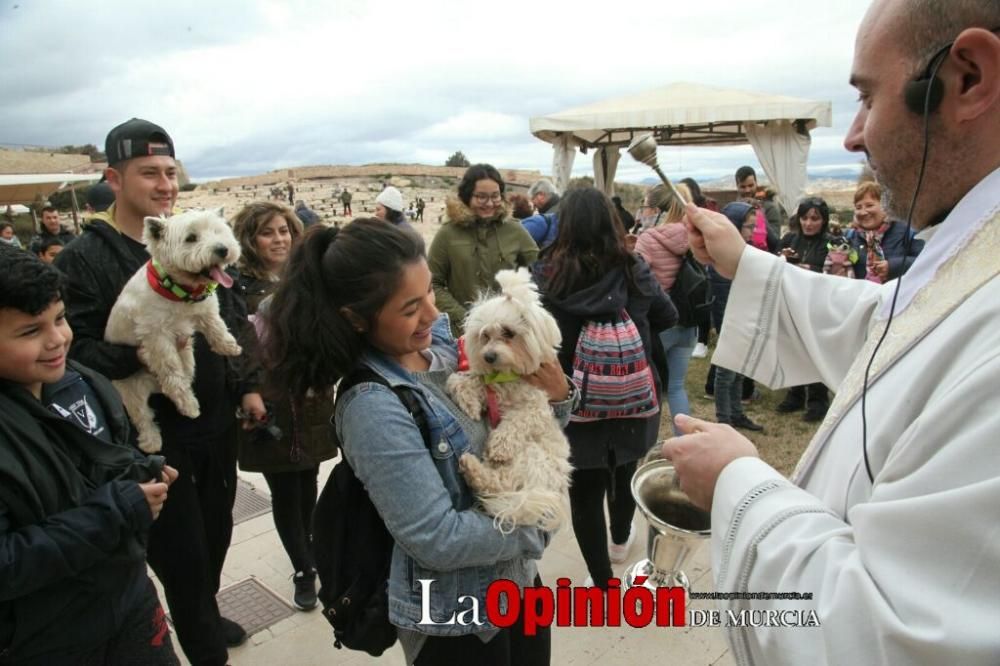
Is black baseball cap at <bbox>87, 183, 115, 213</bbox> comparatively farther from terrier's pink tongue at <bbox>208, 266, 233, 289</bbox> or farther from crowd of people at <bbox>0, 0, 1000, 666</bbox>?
terrier's pink tongue at <bbox>208, 266, 233, 289</bbox>

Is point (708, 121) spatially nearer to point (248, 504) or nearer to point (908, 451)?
point (248, 504)

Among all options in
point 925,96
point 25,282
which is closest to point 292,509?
point 25,282

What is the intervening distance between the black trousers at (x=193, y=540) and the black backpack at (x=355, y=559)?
103 cm

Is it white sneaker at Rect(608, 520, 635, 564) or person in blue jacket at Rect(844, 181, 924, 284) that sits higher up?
person in blue jacket at Rect(844, 181, 924, 284)

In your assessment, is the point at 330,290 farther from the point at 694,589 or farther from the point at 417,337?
the point at 694,589

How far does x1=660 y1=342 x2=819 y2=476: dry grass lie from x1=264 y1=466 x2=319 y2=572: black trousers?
3211 mm

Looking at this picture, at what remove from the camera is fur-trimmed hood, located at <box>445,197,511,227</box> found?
4.31m

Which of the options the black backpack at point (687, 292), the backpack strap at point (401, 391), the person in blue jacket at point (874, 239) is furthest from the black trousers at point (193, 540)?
the person in blue jacket at point (874, 239)

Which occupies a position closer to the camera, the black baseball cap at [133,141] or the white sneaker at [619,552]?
the black baseball cap at [133,141]

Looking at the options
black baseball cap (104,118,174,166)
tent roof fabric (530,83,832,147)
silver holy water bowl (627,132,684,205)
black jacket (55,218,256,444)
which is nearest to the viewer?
silver holy water bowl (627,132,684,205)

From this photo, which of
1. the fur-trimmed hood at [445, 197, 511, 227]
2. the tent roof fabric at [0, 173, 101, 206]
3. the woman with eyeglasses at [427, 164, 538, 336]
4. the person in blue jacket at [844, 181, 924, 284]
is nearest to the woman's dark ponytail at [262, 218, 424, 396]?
the woman with eyeglasses at [427, 164, 538, 336]

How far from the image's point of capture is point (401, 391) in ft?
4.88

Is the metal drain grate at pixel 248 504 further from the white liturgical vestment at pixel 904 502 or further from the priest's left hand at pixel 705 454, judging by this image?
the white liturgical vestment at pixel 904 502

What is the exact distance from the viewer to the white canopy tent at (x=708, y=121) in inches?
352
